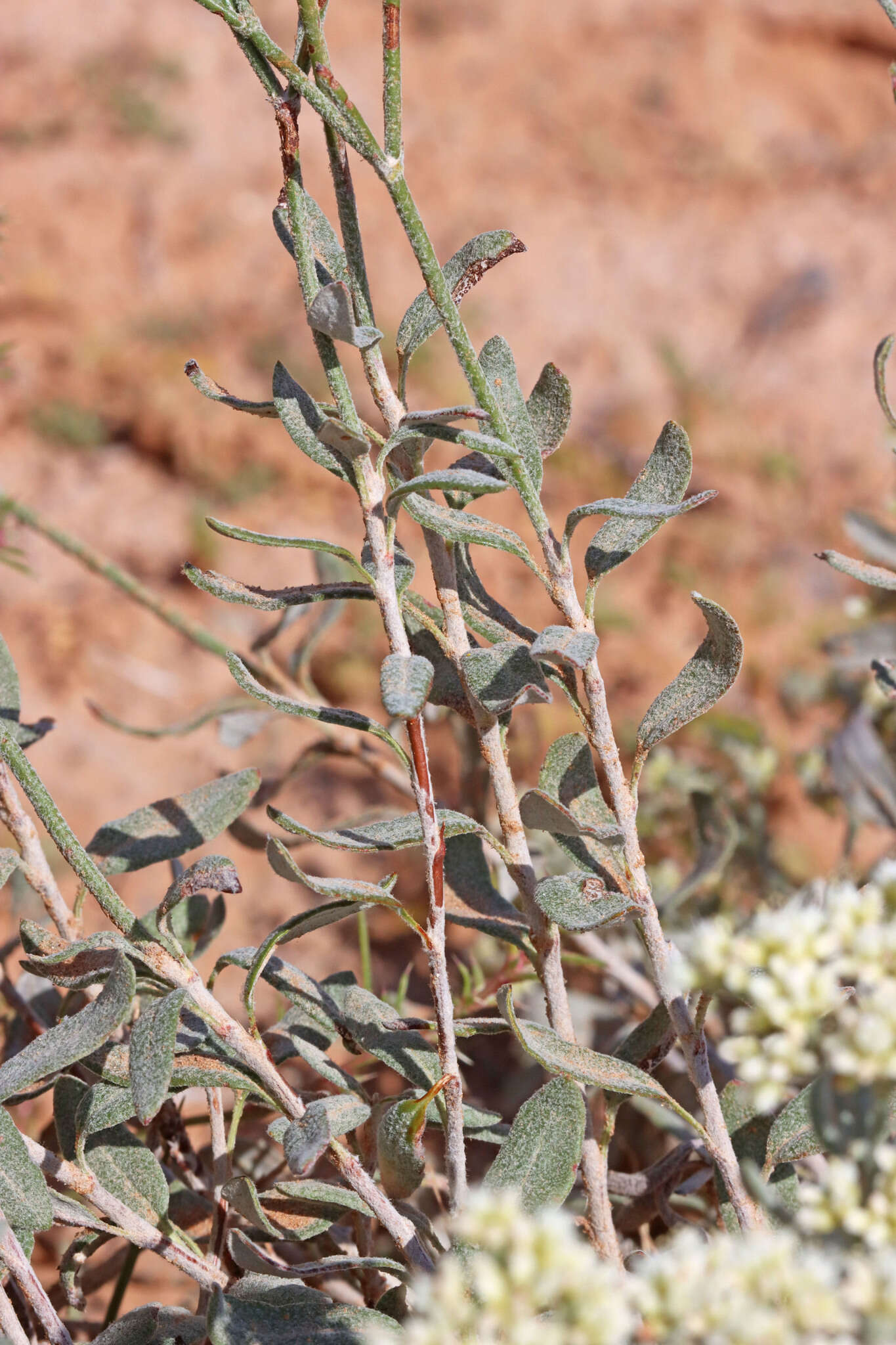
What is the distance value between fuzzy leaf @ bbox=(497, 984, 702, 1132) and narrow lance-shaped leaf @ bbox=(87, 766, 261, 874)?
275 mm

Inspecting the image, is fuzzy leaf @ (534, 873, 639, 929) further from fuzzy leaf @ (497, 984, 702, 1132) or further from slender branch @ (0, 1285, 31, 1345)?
slender branch @ (0, 1285, 31, 1345)

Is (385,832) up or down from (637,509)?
down

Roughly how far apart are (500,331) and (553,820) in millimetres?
4483

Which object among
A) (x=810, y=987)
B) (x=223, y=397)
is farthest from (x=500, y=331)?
(x=810, y=987)

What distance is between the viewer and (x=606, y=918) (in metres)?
0.66

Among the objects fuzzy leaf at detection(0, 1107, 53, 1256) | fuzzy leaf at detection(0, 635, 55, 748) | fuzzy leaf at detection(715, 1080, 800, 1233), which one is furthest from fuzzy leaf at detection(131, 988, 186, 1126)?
fuzzy leaf at detection(715, 1080, 800, 1233)

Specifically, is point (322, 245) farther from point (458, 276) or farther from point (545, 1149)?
point (545, 1149)

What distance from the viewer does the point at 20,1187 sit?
0.67 metres

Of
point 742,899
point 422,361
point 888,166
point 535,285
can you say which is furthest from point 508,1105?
point 888,166

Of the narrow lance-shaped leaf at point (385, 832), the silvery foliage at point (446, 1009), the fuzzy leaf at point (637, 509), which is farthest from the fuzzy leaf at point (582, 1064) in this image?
the fuzzy leaf at point (637, 509)

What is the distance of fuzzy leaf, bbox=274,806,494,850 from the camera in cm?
66

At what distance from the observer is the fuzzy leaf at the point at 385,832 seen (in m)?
0.66

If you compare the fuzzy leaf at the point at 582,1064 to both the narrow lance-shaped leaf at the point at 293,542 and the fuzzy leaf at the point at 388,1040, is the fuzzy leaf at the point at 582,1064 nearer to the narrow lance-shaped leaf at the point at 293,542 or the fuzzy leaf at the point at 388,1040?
the fuzzy leaf at the point at 388,1040

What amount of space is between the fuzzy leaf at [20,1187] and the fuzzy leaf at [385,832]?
251 millimetres
